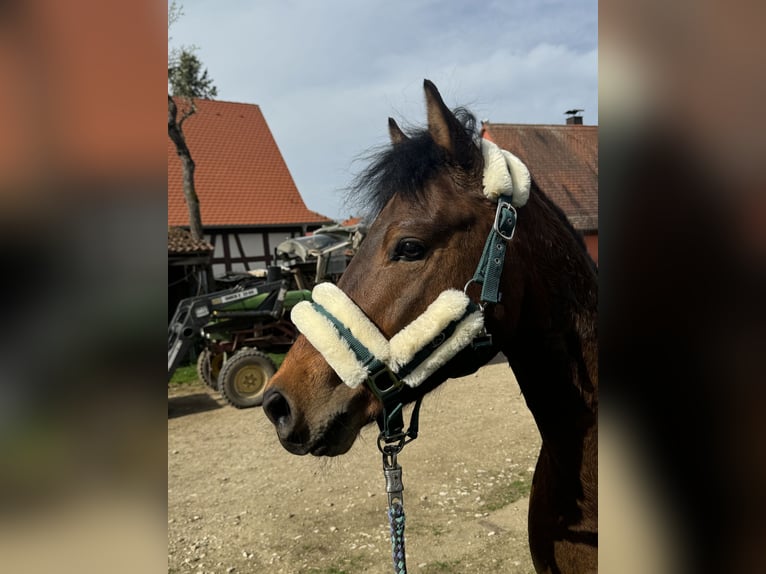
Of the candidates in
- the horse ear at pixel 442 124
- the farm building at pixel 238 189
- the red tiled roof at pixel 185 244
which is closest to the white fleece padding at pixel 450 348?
the horse ear at pixel 442 124

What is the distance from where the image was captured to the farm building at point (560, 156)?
546 inches

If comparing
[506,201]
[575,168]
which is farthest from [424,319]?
[575,168]

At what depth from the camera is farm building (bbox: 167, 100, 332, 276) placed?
1641cm

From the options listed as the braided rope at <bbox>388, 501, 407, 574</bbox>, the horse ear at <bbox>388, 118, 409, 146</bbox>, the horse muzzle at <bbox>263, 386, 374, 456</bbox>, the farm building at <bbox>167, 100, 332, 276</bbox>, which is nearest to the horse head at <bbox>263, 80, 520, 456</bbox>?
the horse muzzle at <bbox>263, 386, 374, 456</bbox>

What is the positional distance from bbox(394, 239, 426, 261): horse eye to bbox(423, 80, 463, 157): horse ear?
13.2 inches

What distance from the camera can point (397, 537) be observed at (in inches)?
55.1

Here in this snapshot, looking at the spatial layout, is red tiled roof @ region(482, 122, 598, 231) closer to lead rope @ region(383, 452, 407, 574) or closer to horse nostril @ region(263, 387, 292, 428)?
lead rope @ region(383, 452, 407, 574)

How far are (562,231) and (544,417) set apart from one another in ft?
1.99

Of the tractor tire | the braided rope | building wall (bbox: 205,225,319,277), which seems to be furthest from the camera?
building wall (bbox: 205,225,319,277)
